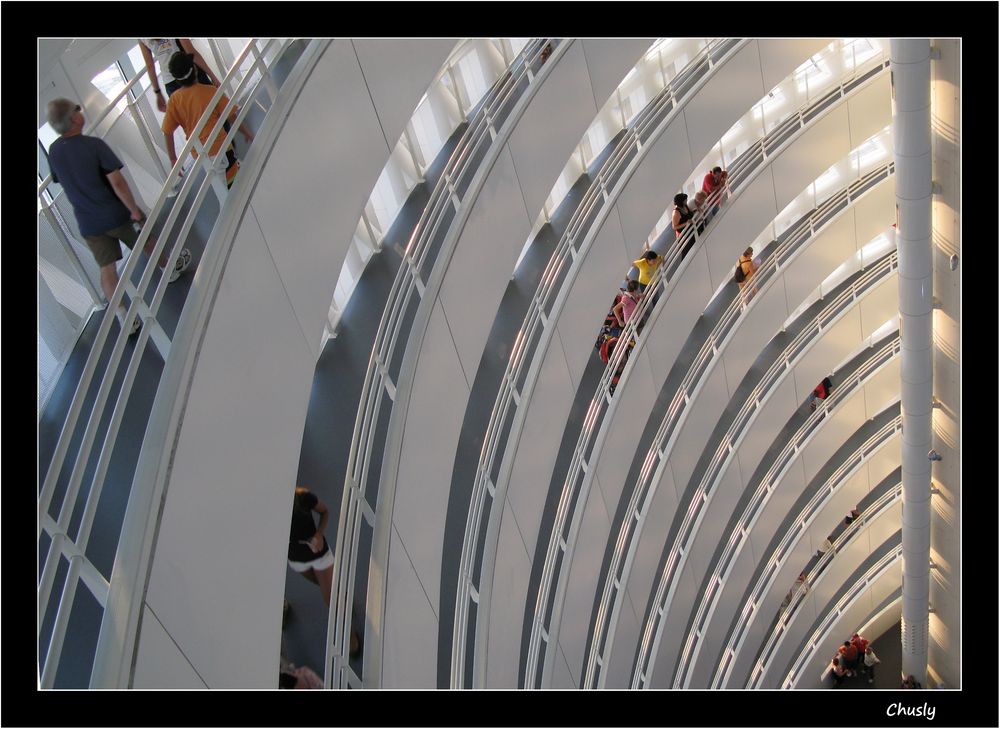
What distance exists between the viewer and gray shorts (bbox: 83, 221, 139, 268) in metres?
5.90

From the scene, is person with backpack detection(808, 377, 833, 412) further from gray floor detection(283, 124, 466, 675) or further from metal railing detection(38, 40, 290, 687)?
metal railing detection(38, 40, 290, 687)

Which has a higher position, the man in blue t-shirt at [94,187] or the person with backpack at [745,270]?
the person with backpack at [745,270]

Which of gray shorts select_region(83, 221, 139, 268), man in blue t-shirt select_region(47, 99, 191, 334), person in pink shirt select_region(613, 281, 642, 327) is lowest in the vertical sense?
gray shorts select_region(83, 221, 139, 268)

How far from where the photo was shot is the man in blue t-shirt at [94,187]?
551cm

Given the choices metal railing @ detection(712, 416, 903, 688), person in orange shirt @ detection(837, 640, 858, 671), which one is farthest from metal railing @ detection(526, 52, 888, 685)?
person in orange shirt @ detection(837, 640, 858, 671)

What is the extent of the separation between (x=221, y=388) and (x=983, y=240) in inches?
195

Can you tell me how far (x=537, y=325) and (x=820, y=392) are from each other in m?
10.6

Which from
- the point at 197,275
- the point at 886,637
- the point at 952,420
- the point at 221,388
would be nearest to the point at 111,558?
the point at 221,388

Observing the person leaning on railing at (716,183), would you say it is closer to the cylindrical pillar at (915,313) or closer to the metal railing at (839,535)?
the cylindrical pillar at (915,313)

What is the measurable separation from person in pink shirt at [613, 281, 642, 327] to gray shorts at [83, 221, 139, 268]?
366 inches

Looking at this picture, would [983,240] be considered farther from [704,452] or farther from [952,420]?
[704,452]

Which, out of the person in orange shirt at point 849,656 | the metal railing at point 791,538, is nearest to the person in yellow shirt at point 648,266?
the metal railing at point 791,538

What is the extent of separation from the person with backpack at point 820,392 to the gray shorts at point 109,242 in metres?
16.7

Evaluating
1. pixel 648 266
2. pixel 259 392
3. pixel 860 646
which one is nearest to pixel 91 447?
pixel 259 392
